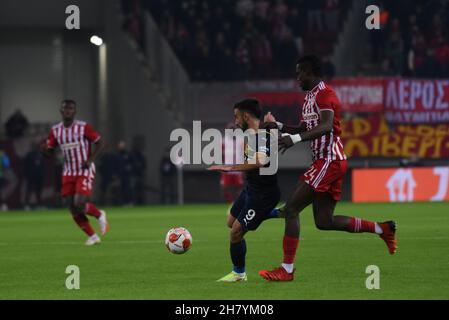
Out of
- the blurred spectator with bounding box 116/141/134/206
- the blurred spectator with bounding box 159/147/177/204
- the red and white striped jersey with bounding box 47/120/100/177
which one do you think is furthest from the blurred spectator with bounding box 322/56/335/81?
the red and white striped jersey with bounding box 47/120/100/177

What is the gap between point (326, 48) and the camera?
35125 mm

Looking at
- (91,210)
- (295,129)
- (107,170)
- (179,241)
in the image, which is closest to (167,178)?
(107,170)

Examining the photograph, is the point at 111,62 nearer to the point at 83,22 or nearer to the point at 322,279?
the point at 83,22

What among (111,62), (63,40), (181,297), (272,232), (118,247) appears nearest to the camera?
(181,297)

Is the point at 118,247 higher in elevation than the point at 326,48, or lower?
lower

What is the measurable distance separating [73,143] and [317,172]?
747cm

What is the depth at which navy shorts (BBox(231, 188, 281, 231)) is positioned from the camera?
1188 cm

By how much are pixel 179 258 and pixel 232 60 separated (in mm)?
20006

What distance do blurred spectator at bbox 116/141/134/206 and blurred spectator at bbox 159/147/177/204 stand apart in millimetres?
1005

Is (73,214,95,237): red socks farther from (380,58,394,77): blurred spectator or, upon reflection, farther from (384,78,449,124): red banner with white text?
(380,58,394,77): blurred spectator

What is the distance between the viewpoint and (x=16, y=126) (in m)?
35.9

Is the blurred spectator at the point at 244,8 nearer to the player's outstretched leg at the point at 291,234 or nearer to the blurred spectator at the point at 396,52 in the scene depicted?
the blurred spectator at the point at 396,52

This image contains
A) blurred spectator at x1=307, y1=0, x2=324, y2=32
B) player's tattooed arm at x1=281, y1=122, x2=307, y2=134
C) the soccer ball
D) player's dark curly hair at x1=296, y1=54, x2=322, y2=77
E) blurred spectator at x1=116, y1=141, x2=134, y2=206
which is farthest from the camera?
blurred spectator at x1=307, y1=0, x2=324, y2=32
